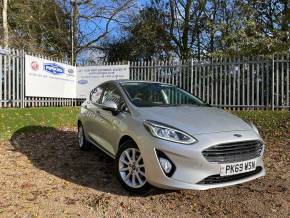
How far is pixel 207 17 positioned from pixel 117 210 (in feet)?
64.4

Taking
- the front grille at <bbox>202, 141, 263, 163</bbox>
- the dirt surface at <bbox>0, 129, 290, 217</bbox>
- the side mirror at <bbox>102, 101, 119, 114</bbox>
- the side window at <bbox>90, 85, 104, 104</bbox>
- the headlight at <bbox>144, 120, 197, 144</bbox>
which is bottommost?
the dirt surface at <bbox>0, 129, 290, 217</bbox>

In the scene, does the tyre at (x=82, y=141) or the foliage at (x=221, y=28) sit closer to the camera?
the tyre at (x=82, y=141)

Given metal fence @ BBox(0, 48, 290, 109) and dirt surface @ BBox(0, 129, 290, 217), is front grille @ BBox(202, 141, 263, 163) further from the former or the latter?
metal fence @ BBox(0, 48, 290, 109)

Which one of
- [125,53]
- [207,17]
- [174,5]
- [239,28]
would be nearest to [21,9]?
[125,53]

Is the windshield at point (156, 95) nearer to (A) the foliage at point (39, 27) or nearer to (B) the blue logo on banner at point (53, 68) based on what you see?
(B) the blue logo on banner at point (53, 68)

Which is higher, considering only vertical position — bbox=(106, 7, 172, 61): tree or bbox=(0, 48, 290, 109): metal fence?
bbox=(106, 7, 172, 61): tree

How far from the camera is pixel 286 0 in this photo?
1745 centimetres

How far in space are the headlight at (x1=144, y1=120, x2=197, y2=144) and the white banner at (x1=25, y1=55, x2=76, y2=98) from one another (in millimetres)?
10704

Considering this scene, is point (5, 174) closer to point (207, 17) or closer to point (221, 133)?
point (221, 133)

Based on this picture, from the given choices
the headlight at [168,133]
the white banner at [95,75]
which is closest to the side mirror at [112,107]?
the headlight at [168,133]

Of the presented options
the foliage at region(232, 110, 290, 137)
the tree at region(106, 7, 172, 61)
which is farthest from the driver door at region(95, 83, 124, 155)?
the tree at region(106, 7, 172, 61)

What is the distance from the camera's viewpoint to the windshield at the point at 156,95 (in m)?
6.02

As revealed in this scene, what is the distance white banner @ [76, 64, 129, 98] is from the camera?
679 inches

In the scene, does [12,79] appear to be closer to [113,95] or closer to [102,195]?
[113,95]
